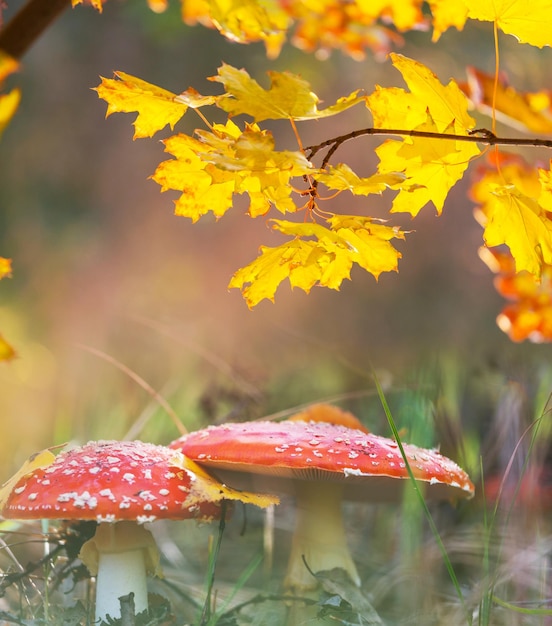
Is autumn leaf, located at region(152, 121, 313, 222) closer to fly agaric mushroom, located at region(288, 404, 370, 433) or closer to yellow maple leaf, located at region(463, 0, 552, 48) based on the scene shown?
yellow maple leaf, located at region(463, 0, 552, 48)

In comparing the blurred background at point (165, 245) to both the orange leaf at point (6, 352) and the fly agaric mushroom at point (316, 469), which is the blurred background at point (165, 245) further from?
the orange leaf at point (6, 352)

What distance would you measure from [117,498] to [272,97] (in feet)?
1.09

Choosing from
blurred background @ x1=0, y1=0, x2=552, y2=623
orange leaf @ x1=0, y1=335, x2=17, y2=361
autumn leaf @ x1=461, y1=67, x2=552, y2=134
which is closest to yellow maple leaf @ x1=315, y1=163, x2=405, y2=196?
orange leaf @ x1=0, y1=335, x2=17, y2=361

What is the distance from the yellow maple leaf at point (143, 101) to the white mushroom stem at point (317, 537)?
38 centimetres

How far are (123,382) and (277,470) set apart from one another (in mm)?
724

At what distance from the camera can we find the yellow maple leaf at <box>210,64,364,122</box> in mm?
440

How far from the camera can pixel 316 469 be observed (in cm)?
63

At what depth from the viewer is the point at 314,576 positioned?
2.25ft

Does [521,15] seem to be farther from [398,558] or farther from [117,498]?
[398,558]

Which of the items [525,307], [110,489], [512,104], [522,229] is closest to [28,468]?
[110,489]

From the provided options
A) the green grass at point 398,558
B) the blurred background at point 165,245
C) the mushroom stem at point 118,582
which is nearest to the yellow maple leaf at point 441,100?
the green grass at point 398,558

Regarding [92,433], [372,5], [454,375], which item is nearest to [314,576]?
[92,433]

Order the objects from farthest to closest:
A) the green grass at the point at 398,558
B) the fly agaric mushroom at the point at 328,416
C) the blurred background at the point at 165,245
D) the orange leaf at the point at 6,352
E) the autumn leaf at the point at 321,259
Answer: the blurred background at the point at 165,245
the fly agaric mushroom at the point at 328,416
the green grass at the point at 398,558
the autumn leaf at the point at 321,259
the orange leaf at the point at 6,352

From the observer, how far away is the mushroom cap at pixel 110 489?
555 mm
